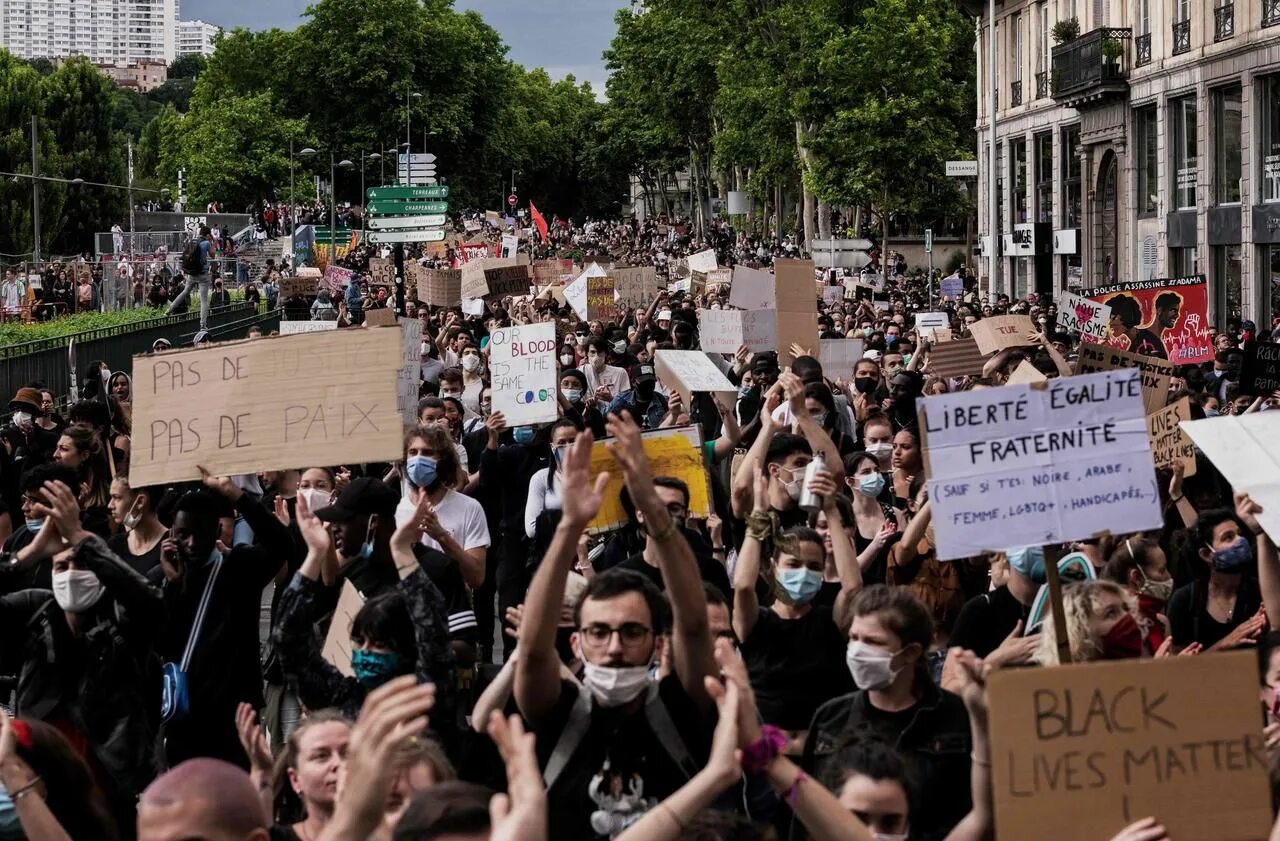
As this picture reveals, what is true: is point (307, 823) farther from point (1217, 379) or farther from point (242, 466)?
point (1217, 379)

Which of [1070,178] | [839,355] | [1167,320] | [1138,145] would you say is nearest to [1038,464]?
[839,355]

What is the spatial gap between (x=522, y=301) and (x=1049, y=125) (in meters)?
26.3

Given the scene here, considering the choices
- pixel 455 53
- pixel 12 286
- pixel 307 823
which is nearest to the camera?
pixel 307 823

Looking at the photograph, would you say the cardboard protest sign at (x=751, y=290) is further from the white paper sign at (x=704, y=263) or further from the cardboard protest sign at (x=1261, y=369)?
the white paper sign at (x=704, y=263)

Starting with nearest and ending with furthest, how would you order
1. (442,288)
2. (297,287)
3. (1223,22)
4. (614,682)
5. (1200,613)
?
1. (614,682)
2. (1200,613)
3. (442,288)
4. (297,287)
5. (1223,22)

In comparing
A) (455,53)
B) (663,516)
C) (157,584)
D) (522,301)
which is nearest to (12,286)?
(522,301)

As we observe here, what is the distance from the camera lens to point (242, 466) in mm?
7543

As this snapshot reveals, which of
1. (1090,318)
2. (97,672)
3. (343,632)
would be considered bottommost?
(97,672)

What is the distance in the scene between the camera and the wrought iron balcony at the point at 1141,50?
1618 inches

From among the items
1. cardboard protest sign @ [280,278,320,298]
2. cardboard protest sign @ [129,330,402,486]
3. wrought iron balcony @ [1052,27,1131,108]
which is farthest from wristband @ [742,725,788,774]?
wrought iron balcony @ [1052,27,1131,108]

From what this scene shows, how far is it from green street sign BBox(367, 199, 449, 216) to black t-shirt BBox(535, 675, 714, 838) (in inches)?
805

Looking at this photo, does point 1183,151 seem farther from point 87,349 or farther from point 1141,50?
point 87,349

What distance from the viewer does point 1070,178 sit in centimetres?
4816

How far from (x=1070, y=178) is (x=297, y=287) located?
2034 cm
